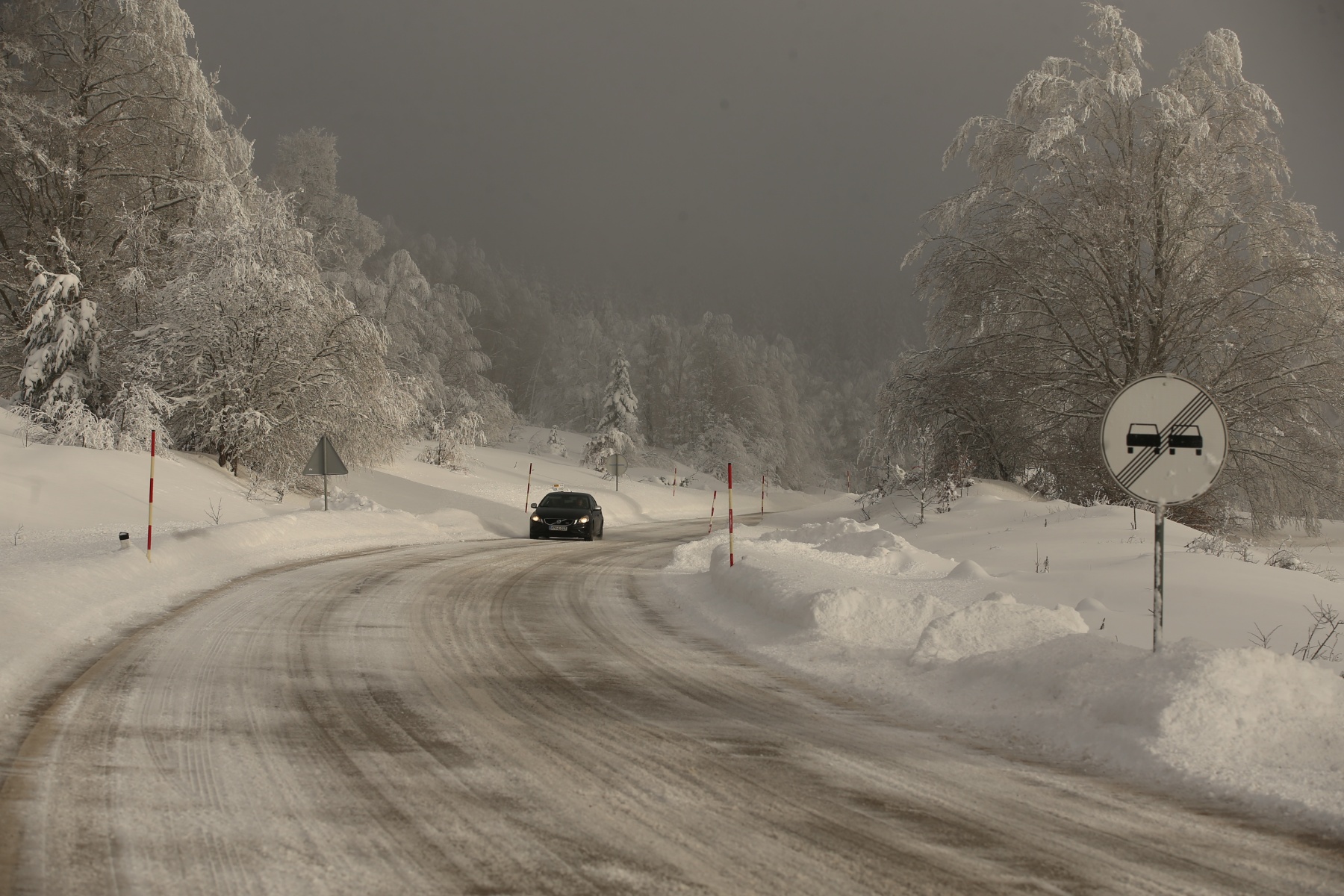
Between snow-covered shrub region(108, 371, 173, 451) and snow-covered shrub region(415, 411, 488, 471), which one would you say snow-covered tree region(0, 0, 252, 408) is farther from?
snow-covered shrub region(415, 411, 488, 471)

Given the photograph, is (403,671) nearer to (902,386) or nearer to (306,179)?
(902,386)

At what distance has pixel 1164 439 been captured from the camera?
6449mm

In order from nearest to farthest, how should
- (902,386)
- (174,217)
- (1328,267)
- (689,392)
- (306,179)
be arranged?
1. (1328,267)
2. (902,386)
3. (174,217)
4. (306,179)
5. (689,392)

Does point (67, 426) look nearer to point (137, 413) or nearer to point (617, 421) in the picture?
point (137, 413)

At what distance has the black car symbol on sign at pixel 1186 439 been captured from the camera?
20.9 feet

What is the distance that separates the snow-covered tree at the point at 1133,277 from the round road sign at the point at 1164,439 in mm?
18045

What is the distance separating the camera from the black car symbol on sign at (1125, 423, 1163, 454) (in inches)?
253

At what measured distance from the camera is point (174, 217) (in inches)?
1113

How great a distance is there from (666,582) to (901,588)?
4.17 meters

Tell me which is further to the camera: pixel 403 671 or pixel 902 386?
pixel 902 386

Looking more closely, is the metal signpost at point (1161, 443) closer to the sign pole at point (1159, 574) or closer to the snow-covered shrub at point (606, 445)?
the sign pole at point (1159, 574)

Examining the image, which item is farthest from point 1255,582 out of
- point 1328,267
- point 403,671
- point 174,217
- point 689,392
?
point 689,392

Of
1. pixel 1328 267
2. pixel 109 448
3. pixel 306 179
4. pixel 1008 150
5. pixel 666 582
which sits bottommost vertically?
pixel 666 582

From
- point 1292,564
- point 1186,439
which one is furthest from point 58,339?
point 1292,564
